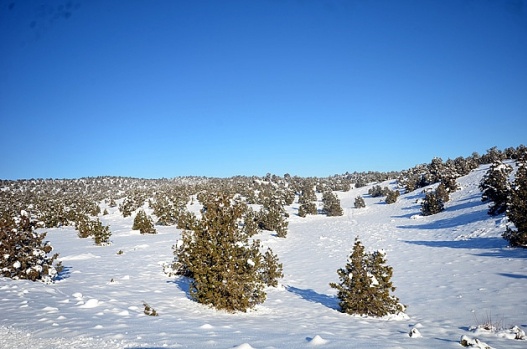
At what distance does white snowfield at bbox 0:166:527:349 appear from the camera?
6309 millimetres

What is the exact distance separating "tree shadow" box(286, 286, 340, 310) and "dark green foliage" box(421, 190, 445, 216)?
78.6ft

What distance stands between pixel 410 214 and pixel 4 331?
3564cm

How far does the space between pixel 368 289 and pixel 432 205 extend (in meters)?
26.4

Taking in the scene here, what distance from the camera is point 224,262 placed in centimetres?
938

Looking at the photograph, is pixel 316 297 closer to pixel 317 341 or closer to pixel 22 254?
pixel 317 341

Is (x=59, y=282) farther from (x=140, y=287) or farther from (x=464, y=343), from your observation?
(x=464, y=343)

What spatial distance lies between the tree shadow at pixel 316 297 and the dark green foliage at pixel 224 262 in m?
2.71

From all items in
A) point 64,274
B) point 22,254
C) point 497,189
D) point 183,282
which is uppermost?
point 497,189

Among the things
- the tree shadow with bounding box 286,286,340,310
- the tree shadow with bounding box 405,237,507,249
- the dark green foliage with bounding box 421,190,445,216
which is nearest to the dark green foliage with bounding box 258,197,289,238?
the tree shadow with bounding box 405,237,507,249

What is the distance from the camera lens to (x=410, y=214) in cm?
3494

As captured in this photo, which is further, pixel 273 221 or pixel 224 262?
pixel 273 221

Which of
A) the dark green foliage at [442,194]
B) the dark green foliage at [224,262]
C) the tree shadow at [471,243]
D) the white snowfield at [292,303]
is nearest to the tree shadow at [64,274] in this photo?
the white snowfield at [292,303]

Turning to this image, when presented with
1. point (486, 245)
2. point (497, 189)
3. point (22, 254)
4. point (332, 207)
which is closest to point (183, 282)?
point (22, 254)

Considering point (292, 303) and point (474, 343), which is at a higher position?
point (474, 343)
